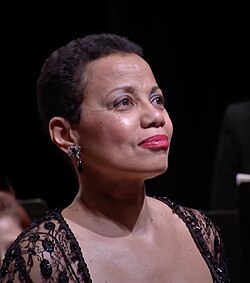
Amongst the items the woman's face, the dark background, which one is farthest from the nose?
the dark background

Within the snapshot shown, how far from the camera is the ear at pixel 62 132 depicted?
175 cm

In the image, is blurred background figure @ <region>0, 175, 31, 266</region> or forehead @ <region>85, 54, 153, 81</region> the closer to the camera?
forehead @ <region>85, 54, 153, 81</region>

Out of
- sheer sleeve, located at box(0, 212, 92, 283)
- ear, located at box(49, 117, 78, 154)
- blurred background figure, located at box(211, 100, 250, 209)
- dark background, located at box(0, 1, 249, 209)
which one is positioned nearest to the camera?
sheer sleeve, located at box(0, 212, 92, 283)

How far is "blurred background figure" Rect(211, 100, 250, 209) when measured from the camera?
2.92 metres

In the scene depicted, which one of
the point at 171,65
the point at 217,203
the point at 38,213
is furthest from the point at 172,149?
the point at 38,213

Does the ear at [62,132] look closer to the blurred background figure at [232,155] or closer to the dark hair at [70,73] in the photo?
the dark hair at [70,73]

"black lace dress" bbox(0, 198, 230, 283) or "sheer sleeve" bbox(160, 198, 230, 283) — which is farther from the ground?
"black lace dress" bbox(0, 198, 230, 283)

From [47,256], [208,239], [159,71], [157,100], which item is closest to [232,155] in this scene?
[159,71]

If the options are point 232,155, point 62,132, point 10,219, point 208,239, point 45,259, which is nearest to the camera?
point 45,259

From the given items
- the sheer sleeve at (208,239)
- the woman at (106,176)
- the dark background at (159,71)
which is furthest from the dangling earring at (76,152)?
the dark background at (159,71)

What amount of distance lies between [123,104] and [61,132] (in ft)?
0.53

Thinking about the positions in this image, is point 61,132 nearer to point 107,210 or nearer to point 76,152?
point 76,152

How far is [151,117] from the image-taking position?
5.49ft

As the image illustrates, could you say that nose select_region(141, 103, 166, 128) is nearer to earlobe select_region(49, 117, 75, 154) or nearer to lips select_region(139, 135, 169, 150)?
lips select_region(139, 135, 169, 150)
